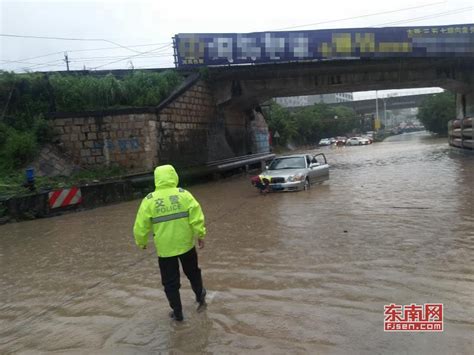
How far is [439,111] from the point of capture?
235 ft

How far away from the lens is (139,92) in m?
21.0

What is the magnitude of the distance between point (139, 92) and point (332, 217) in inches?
551

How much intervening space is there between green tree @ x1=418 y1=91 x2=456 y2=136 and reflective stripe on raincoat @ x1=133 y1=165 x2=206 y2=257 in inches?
2852

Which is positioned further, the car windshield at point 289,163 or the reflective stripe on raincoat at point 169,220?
the car windshield at point 289,163

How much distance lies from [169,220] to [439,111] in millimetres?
75313

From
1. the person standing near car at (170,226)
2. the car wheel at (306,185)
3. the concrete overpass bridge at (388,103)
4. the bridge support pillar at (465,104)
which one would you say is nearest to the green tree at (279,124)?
the bridge support pillar at (465,104)

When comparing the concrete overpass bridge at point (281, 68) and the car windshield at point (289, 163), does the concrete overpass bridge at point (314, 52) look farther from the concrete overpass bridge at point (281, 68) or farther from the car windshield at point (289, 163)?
the car windshield at point (289, 163)

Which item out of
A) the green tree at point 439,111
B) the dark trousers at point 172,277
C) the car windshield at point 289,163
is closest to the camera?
the dark trousers at point 172,277

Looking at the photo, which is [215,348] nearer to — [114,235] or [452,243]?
[452,243]

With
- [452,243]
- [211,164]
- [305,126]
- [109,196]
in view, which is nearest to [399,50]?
[211,164]

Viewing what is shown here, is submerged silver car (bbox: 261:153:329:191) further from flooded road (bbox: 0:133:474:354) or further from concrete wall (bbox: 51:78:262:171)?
concrete wall (bbox: 51:78:262:171)

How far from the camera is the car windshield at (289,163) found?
50.7 ft

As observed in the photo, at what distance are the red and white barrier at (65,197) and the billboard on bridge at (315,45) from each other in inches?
494

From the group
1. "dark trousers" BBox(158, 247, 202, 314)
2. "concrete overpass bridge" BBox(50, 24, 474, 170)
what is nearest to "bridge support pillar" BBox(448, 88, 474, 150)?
"concrete overpass bridge" BBox(50, 24, 474, 170)
